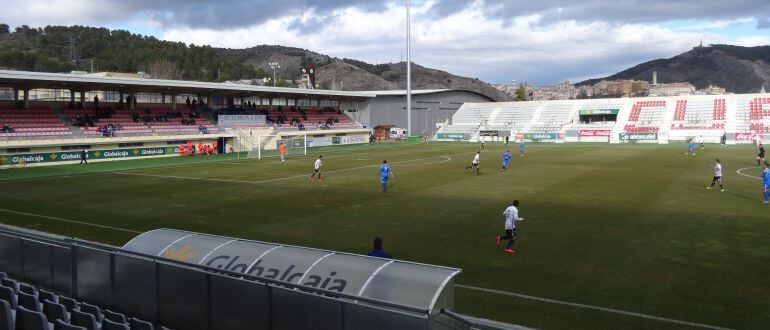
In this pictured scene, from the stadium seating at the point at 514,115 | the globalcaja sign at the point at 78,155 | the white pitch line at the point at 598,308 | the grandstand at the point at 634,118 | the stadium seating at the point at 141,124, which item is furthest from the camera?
the stadium seating at the point at 514,115

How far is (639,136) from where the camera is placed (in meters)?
75.1

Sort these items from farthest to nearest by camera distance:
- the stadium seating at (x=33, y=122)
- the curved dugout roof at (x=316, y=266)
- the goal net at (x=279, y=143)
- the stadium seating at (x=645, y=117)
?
the stadium seating at (x=645, y=117)
the goal net at (x=279, y=143)
the stadium seating at (x=33, y=122)
the curved dugout roof at (x=316, y=266)

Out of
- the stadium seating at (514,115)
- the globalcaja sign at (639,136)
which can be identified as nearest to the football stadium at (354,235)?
the globalcaja sign at (639,136)

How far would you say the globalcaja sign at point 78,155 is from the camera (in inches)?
1665

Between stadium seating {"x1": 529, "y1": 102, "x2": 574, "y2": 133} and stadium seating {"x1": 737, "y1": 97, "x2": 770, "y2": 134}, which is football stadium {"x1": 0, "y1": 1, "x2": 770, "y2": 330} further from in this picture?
stadium seating {"x1": 529, "y1": 102, "x2": 574, "y2": 133}

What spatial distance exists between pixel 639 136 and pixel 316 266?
7585 centimetres

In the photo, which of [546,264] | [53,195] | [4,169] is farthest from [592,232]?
[4,169]

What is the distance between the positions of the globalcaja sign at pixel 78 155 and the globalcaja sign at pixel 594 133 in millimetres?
55760

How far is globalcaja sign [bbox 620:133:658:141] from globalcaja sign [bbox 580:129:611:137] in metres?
2.16

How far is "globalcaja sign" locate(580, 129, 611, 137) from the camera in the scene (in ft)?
255

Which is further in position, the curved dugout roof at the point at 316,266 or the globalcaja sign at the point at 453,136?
the globalcaja sign at the point at 453,136

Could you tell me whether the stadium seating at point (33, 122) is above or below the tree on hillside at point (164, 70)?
below

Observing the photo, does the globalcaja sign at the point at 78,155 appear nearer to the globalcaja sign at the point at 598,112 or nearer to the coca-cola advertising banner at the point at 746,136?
the globalcaja sign at the point at 598,112

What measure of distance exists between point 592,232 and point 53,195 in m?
25.2
